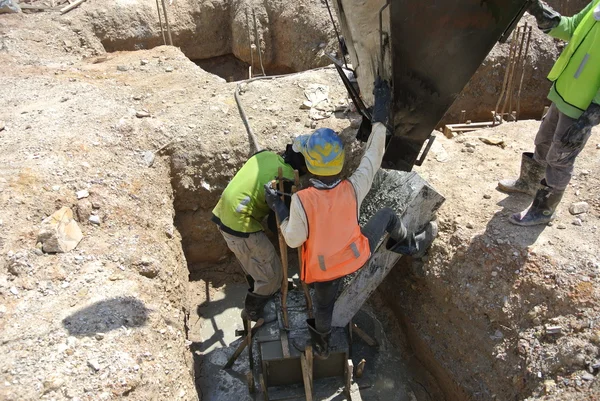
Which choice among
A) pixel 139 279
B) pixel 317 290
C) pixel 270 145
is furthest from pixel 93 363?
pixel 270 145

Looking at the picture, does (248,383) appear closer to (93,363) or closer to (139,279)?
(139,279)

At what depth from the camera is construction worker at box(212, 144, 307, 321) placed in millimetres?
3693

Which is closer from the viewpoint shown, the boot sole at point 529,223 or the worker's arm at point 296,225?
the worker's arm at point 296,225

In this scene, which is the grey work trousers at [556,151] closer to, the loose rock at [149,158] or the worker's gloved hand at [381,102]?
the worker's gloved hand at [381,102]

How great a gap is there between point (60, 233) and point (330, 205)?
218 centimetres

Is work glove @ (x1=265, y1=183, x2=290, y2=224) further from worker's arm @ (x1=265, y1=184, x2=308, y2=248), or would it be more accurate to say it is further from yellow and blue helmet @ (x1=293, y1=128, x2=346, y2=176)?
yellow and blue helmet @ (x1=293, y1=128, x2=346, y2=176)

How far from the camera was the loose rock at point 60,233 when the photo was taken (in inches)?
141

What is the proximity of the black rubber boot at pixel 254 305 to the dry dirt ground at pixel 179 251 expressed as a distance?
59 centimetres

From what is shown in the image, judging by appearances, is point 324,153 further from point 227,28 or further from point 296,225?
point 227,28

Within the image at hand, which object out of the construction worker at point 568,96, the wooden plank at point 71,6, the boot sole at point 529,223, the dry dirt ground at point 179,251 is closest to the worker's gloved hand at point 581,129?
the construction worker at point 568,96

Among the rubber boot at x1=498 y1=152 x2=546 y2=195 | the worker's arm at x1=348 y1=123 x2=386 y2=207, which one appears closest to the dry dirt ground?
the rubber boot at x1=498 y1=152 x2=546 y2=195

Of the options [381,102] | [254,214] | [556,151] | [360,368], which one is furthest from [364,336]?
[381,102]

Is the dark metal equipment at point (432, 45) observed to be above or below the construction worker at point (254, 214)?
above

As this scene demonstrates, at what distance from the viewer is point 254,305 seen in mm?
4223
